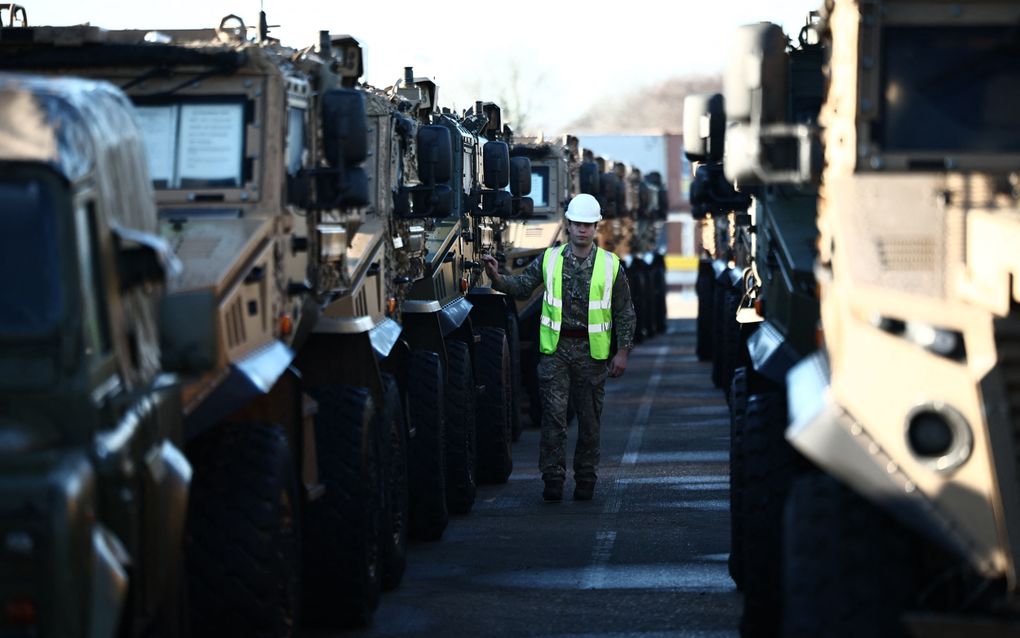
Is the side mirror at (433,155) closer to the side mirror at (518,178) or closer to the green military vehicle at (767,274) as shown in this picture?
the green military vehicle at (767,274)

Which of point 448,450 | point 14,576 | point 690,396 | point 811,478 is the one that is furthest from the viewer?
point 690,396

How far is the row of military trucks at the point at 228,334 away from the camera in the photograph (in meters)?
5.78

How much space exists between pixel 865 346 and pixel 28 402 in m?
2.31

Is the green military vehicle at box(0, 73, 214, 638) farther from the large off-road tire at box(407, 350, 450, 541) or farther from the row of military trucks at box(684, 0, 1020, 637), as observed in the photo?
the large off-road tire at box(407, 350, 450, 541)

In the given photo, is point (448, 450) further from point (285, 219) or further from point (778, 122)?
point (778, 122)

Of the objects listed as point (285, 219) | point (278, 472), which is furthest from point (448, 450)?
point (278, 472)

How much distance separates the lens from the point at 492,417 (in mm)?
14477

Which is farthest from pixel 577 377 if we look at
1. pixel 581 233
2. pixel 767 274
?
pixel 767 274

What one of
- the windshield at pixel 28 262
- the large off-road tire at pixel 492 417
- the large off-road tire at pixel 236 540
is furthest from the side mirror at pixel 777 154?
the large off-road tire at pixel 492 417

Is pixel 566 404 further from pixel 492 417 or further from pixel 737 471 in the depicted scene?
pixel 737 471

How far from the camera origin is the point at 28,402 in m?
5.75

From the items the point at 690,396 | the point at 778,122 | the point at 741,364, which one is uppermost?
→ the point at 778,122

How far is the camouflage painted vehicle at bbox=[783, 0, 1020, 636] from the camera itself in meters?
5.67

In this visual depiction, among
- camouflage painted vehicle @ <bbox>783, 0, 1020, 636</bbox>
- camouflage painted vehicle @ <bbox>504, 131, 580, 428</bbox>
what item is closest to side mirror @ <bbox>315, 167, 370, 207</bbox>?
camouflage painted vehicle @ <bbox>783, 0, 1020, 636</bbox>
